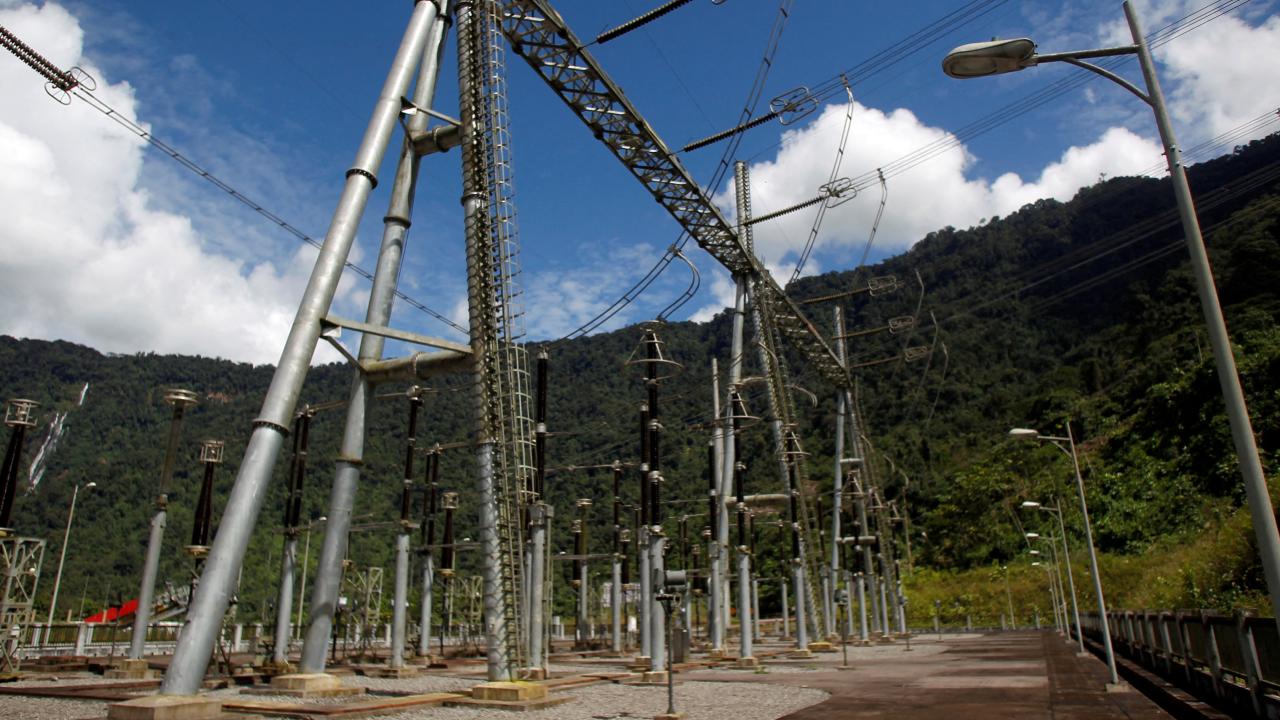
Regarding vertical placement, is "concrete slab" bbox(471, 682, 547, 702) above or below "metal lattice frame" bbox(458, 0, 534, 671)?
below

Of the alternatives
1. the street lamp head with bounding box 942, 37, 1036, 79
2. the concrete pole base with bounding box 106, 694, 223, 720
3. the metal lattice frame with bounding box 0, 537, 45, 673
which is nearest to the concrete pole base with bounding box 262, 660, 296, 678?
the metal lattice frame with bounding box 0, 537, 45, 673

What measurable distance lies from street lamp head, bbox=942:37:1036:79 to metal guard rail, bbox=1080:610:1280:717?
971 centimetres

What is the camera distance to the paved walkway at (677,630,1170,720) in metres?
17.1

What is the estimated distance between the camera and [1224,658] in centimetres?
1573

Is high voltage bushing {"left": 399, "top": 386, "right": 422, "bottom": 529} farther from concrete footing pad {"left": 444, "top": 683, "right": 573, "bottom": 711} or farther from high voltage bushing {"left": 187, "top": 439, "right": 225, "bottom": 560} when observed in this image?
concrete footing pad {"left": 444, "top": 683, "right": 573, "bottom": 711}

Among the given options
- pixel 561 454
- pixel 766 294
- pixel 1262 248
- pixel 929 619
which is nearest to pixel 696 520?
pixel 929 619

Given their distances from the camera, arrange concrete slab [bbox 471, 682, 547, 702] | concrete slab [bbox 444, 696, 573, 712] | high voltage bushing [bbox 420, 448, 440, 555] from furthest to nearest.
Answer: high voltage bushing [bbox 420, 448, 440, 555]
concrete slab [bbox 471, 682, 547, 702]
concrete slab [bbox 444, 696, 573, 712]

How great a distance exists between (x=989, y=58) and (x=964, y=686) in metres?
20.0

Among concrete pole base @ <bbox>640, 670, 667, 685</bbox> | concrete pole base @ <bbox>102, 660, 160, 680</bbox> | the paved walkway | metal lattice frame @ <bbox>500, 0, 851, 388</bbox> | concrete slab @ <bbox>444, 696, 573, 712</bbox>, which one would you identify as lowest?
the paved walkway

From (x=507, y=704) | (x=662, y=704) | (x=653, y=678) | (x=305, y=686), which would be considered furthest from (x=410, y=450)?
(x=507, y=704)

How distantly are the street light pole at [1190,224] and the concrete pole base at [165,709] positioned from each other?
14.2 meters

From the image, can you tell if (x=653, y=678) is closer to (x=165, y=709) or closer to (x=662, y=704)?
(x=662, y=704)

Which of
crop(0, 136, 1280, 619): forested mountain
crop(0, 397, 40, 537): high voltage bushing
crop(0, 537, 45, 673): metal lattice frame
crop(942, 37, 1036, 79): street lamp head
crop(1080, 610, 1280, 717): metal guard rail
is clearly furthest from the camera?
crop(0, 136, 1280, 619): forested mountain

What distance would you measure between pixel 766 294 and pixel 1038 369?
127416 millimetres
